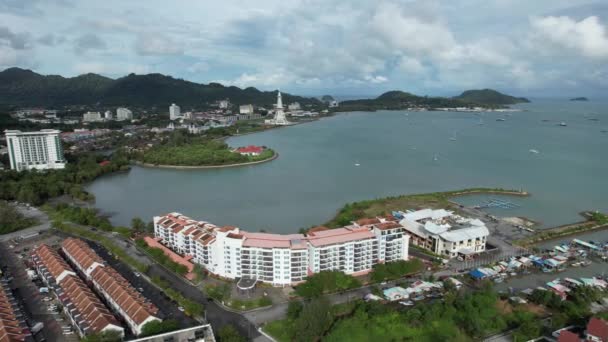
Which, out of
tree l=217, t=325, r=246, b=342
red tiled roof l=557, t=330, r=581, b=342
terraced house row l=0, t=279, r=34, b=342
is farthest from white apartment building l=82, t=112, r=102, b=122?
red tiled roof l=557, t=330, r=581, b=342

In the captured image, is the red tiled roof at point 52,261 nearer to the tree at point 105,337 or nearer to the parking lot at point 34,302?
the parking lot at point 34,302

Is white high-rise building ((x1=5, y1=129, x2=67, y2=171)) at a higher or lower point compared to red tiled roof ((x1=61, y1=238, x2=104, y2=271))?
higher

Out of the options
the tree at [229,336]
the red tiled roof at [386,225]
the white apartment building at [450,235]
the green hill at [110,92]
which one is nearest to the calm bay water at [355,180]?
the white apartment building at [450,235]

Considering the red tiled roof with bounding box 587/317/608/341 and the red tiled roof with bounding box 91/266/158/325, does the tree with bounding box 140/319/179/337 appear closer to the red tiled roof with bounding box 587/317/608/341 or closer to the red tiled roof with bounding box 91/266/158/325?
the red tiled roof with bounding box 91/266/158/325

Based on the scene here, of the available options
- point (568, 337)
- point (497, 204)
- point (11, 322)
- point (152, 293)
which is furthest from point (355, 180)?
point (11, 322)

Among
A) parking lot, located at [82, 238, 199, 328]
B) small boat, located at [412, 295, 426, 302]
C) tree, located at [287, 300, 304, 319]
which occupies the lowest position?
small boat, located at [412, 295, 426, 302]

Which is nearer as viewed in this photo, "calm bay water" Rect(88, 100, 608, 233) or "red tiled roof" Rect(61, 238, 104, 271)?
"red tiled roof" Rect(61, 238, 104, 271)
